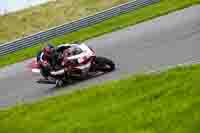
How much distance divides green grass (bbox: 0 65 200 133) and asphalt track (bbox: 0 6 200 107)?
122 inches

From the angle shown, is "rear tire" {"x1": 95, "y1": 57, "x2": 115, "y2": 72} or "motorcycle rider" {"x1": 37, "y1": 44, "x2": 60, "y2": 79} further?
"rear tire" {"x1": 95, "y1": 57, "x2": 115, "y2": 72}

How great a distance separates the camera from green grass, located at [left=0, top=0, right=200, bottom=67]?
27.7 metres

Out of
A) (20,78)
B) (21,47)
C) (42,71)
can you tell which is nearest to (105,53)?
(20,78)

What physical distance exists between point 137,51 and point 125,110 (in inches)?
421

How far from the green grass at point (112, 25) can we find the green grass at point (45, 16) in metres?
4.87

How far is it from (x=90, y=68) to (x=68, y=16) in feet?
55.5

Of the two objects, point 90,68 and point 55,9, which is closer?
point 90,68

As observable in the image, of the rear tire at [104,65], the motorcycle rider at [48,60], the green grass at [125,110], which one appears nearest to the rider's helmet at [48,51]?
the motorcycle rider at [48,60]

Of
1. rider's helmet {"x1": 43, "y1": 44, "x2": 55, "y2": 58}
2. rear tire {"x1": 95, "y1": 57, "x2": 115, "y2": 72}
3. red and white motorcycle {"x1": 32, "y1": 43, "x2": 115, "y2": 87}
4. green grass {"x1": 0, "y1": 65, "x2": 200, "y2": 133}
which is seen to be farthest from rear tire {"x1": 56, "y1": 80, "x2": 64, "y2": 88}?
green grass {"x1": 0, "y1": 65, "x2": 200, "y2": 133}

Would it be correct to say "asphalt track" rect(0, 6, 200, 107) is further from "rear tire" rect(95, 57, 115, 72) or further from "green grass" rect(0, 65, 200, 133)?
"green grass" rect(0, 65, 200, 133)

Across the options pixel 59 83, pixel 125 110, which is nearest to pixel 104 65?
pixel 59 83

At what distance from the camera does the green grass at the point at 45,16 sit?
34.6m

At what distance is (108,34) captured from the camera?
2714 centimetres

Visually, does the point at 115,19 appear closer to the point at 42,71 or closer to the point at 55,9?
the point at 55,9
